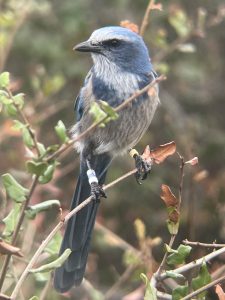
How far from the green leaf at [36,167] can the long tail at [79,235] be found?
130 centimetres

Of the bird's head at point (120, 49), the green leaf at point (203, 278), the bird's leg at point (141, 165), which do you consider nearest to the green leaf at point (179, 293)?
the green leaf at point (203, 278)

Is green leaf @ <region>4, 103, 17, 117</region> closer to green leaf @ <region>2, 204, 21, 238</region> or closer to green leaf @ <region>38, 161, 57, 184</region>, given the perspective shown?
green leaf @ <region>38, 161, 57, 184</region>

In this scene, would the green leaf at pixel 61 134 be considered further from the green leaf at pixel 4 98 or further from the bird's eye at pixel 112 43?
the bird's eye at pixel 112 43

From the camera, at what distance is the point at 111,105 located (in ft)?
11.9

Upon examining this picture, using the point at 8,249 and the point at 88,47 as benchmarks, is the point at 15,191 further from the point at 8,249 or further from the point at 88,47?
the point at 88,47

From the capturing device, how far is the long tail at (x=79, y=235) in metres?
3.22

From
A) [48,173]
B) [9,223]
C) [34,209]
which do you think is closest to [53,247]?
[9,223]

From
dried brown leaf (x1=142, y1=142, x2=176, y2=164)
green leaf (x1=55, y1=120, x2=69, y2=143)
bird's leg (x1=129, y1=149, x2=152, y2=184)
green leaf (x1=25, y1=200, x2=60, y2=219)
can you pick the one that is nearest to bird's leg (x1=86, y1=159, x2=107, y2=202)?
bird's leg (x1=129, y1=149, x2=152, y2=184)

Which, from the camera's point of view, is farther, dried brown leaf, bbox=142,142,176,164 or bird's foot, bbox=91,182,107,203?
bird's foot, bbox=91,182,107,203

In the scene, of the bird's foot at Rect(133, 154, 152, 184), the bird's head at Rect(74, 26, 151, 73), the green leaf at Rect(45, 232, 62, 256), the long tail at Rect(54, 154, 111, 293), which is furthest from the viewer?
the bird's head at Rect(74, 26, 151, 73)

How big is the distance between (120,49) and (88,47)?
260 millimetres

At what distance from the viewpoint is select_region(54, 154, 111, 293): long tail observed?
10.6 ft

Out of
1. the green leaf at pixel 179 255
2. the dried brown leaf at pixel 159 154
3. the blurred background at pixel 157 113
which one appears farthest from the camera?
the blurred background at pixel 157 113

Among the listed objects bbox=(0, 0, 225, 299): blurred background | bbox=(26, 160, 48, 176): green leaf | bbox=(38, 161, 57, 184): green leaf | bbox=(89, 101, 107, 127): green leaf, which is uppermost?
bbox=(89, 101, 107, 127): green leaf
